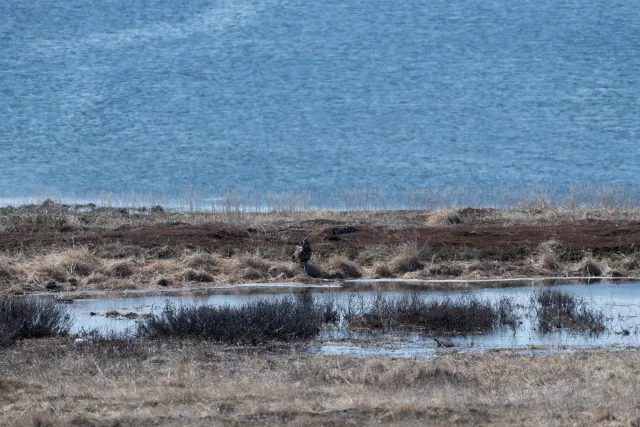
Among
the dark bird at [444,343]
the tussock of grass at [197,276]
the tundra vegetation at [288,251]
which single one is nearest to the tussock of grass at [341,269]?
the tundra vegetation at [288,251]

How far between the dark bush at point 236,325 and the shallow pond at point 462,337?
Answer: 0.43 metres

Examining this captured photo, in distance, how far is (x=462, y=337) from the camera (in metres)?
16.5

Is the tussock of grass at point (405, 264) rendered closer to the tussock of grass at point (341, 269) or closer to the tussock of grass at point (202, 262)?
the tussock of grass at point (341, 269)

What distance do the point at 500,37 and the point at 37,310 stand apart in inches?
2852

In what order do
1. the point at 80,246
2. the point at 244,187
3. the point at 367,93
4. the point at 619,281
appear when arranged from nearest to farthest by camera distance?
the point at 619,281 → the point at 80,246 → the point at 244,187 → the point at 367,93

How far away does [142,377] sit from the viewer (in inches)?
479

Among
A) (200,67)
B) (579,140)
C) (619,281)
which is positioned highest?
(200,67)

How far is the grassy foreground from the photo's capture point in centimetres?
988

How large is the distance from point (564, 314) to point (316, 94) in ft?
205

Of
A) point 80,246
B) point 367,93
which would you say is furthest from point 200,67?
point 80,246

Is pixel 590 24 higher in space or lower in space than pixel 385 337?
higher

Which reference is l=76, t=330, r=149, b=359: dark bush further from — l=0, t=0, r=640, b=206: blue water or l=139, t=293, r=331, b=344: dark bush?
l=0, t=0, r=640, b=206: blue water

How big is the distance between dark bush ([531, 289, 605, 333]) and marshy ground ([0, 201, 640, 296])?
5872 mm

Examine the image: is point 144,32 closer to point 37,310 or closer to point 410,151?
point 410,151
